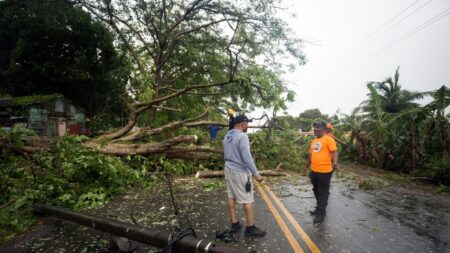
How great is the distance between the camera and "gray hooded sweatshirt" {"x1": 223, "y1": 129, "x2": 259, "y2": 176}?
15.7 feet

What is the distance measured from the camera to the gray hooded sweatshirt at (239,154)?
4797mm

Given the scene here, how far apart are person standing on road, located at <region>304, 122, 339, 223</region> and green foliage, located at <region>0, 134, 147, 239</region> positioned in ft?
16.0

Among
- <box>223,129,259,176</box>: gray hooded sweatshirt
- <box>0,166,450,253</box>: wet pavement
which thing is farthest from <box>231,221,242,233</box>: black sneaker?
<box>223,129,259,176</box>: gray hooded sweatshirt

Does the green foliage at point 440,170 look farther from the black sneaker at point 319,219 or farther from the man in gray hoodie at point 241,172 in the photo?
the man in gray hoodie at point 241,172

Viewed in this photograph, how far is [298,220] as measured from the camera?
5.78 meters

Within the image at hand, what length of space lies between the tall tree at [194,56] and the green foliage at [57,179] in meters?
1.72

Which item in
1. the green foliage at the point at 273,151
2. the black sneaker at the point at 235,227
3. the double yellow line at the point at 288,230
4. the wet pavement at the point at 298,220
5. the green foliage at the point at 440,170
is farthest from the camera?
the green foliage at the point at 273,151

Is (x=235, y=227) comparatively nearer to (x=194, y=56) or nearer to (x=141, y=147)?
(x=141, y=147)

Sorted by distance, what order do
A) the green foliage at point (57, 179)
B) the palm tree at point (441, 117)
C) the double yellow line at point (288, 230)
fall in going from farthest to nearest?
the palm tree at point (441, 117) < the green foliage at point (57, 179) < the double yellow line at point (288, 230)

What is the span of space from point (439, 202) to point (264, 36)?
8986mm

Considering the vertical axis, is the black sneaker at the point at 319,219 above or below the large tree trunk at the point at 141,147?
below

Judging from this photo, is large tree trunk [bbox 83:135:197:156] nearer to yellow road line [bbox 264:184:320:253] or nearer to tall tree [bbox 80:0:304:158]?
tall tree [bbox 80:0:304:158]

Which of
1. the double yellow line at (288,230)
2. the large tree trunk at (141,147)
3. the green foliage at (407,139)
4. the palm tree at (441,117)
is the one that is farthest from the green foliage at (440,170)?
the large tree trunk at (141,147)

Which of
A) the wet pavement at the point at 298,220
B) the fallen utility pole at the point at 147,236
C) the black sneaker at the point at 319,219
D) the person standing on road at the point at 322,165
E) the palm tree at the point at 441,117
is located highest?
the palm tree at the point at 441,117
